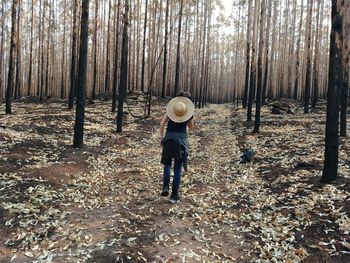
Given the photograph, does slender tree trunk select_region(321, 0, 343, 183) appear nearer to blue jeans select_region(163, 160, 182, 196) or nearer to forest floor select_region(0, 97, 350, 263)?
forest floor select_region(0, 97, 350, 263)

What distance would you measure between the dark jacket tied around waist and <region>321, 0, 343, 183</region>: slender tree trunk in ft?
11.3

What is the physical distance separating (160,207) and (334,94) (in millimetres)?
4727

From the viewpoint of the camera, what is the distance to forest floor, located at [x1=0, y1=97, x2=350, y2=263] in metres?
5.04

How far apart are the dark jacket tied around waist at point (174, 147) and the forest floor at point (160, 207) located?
3.41 feet

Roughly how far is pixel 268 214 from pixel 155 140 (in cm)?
1025

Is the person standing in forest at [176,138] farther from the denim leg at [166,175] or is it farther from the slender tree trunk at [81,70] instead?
the slender tree trunk at [81,70]

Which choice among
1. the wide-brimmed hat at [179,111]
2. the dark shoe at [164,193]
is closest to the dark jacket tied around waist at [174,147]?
the wide-brimmed hat at [179,111]

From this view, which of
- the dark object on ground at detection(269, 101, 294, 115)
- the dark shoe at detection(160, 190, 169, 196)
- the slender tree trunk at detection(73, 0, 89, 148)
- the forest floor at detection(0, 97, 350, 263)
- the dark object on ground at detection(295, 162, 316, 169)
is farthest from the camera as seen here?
the dark object on ground at detection(269, 101, 294, 115)

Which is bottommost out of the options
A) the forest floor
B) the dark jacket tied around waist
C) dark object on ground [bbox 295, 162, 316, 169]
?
the forest floor

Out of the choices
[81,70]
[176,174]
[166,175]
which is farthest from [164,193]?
[81,70]

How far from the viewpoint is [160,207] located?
22.9 ft

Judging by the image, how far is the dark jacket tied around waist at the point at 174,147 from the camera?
22.9ft

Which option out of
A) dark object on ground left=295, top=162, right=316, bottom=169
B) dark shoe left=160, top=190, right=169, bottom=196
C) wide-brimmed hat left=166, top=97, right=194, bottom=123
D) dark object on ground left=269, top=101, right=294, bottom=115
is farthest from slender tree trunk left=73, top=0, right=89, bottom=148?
dark object on ground left=269, top=101, right=294, bottom=115

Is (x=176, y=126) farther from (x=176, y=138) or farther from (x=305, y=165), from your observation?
(x=305, y=165)
